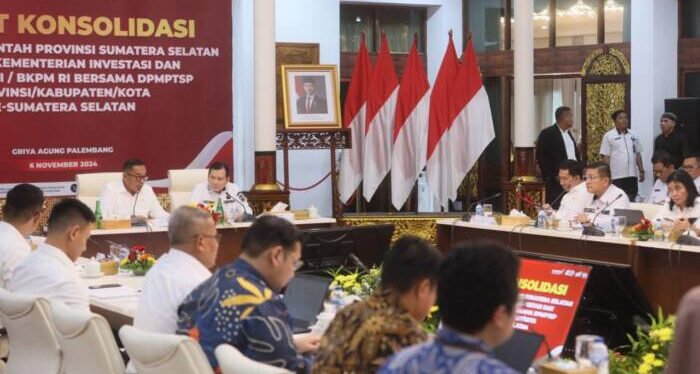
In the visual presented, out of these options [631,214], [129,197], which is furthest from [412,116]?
[631,214]

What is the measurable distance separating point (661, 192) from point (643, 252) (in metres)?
2.87

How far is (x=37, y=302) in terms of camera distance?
454cm

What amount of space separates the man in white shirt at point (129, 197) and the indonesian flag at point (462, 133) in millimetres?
3405

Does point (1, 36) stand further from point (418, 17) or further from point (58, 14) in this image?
point (418, 17)

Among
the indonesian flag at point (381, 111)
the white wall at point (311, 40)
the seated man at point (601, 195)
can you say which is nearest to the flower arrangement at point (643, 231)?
the seated man at point (601, 195)

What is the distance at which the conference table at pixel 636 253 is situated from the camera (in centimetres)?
765

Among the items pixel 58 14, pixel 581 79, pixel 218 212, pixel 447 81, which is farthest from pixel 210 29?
pixel 581 79

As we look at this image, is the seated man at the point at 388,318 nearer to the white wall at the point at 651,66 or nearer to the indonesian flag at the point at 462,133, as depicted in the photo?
the indonesian flag at the point at 462,133

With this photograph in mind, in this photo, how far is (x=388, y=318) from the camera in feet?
10.5

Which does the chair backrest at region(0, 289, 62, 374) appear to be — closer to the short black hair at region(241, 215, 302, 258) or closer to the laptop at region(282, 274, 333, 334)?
the laptop at region(282, 274, 333, 334)

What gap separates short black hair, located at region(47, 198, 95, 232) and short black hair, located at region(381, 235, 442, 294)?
7.48ft

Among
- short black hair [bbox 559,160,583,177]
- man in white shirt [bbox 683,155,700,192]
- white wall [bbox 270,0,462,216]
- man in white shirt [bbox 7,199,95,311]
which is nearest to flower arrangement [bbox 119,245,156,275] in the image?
man in white shirt [bbox 7,199,95,311]

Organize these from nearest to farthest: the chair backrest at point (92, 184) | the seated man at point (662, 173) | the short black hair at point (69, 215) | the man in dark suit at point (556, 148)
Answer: the short black hair at point (69, 215) → the chair backrest at point (92, 184) → the seated man at point (662, 173) → the man in dark suit at point (556, 148)

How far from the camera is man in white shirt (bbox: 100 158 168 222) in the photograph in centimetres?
952
